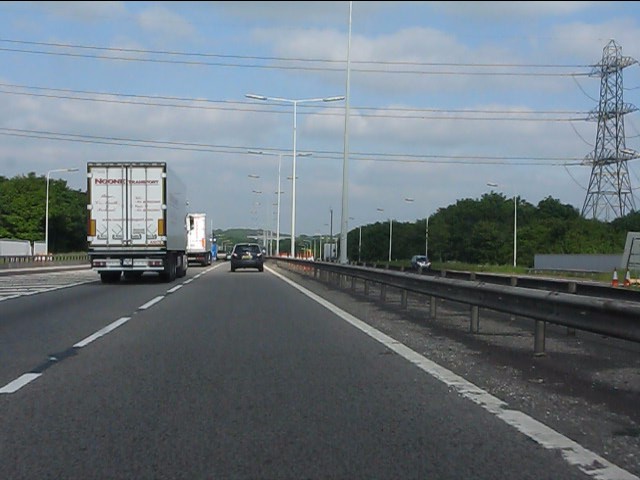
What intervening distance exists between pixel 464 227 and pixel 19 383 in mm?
118879

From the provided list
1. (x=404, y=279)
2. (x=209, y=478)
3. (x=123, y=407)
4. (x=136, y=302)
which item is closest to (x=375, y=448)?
(x=209, y=478)

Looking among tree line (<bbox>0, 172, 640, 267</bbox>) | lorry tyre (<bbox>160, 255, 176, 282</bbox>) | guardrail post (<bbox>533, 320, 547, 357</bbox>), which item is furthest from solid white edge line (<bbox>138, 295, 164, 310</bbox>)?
tree line (<bbox>0, 172, 640, 267</bbox>)

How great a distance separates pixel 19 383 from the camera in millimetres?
9391

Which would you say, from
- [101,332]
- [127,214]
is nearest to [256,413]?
[101,332]

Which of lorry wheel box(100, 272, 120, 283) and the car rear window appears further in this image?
the car rear window

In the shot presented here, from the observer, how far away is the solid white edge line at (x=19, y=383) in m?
9.00

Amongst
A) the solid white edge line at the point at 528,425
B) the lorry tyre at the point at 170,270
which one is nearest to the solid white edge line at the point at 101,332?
the solid white edge line at the point at 528,425

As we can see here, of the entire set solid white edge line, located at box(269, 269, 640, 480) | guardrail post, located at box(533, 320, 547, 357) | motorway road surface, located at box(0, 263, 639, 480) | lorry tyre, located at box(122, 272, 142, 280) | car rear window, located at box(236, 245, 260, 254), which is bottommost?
lorry tyre, located at box(122, 272, 142, 280)

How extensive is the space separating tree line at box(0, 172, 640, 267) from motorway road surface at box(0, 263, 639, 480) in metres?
69.7

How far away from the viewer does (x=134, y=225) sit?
30.6 meters

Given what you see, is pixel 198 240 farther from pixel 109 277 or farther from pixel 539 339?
pixel 539 339

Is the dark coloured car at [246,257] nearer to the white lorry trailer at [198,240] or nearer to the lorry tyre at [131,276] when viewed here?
the lorry tyre at [131,276]

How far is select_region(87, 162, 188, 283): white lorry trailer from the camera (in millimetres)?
30250

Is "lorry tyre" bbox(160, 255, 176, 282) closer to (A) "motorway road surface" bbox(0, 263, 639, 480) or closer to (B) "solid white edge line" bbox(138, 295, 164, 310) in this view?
(B) "solid white edge line" bbox(138, 295, 164, 310)
